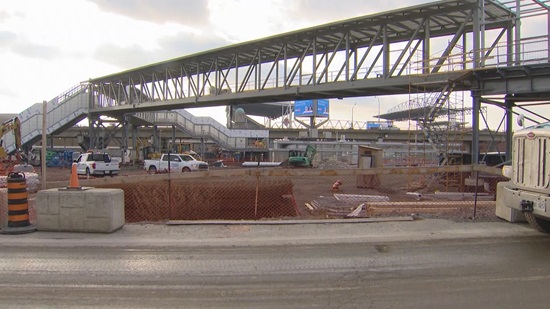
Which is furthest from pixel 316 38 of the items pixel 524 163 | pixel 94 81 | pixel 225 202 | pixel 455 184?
pixel 94 81

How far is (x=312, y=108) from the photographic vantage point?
96.4 m

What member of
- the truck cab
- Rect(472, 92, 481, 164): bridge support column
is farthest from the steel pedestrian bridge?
the truck cab

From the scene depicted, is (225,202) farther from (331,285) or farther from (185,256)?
(331,285)

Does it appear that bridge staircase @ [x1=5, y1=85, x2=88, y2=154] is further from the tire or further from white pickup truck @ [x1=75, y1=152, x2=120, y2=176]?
the tire

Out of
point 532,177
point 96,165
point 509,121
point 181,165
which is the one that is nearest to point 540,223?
point 532,177

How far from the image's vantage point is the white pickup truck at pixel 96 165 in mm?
30297

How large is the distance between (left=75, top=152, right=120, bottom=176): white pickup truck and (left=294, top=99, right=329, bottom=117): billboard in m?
68.3

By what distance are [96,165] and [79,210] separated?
2429 centimetres

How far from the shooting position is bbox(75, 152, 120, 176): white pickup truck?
30.3 meters

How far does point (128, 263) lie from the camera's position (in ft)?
20.1

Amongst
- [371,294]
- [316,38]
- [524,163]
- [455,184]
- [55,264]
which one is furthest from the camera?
[316,38]

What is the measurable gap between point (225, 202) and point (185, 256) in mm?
7227

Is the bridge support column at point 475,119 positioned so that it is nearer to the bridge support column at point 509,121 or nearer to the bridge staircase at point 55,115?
the bridge support column at point 509,121

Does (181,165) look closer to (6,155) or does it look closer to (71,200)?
(6,155)
